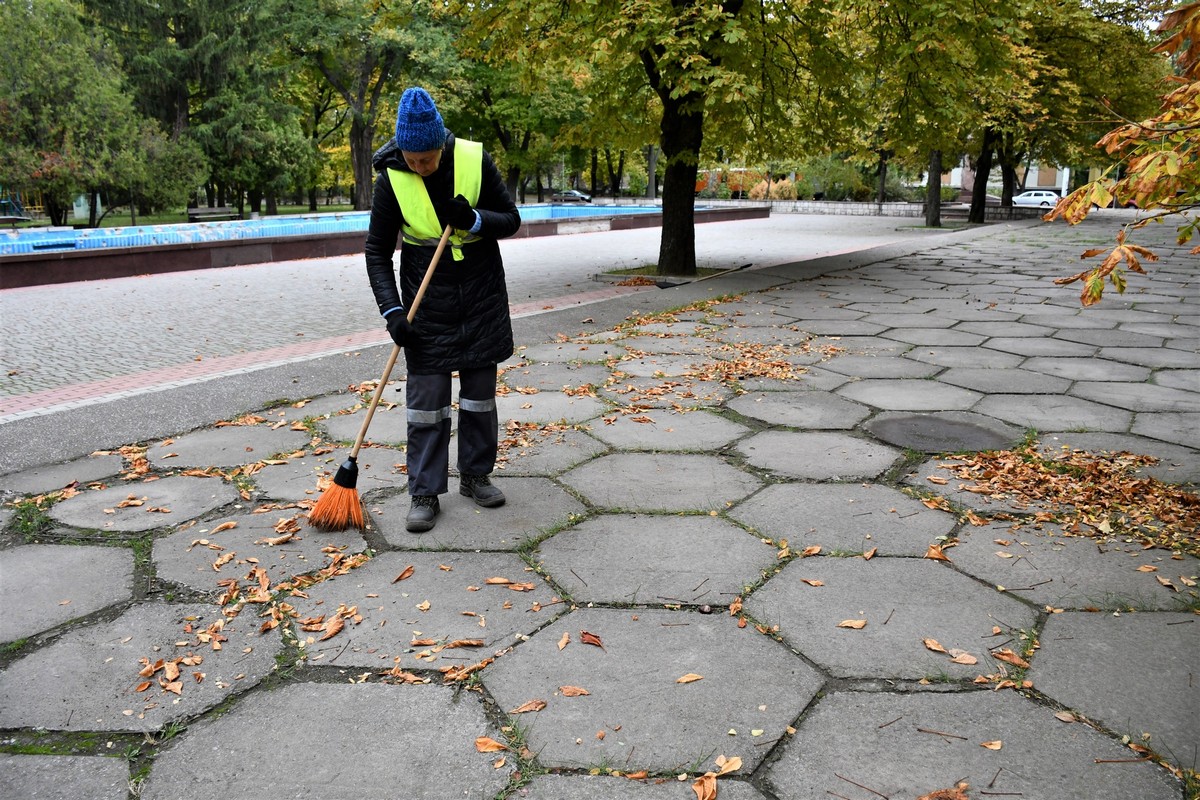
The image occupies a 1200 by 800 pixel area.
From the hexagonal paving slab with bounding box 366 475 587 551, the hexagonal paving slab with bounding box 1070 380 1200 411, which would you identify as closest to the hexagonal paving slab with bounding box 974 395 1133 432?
the hexagonal paving slab with bounding box 1070 380 1200 411

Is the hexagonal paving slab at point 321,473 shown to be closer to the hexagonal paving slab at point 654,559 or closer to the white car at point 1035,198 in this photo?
the hexagonal paving slab at point 654,559

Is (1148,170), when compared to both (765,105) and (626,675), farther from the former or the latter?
(765,105)

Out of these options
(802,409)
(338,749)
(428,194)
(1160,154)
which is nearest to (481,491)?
(428,194)

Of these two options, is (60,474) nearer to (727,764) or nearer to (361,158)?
(727,764)

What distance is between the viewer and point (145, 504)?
3.46 meters

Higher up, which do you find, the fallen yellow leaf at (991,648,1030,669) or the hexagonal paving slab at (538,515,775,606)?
the hexagonal paving slab at (538,515,775,606)

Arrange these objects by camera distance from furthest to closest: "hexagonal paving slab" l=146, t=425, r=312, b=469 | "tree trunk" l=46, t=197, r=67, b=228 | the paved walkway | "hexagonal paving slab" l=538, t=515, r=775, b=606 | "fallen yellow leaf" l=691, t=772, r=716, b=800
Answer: "tree trunk" l=46, t=197, r=67, b=228, "hexagonal paving slab" l=146, t=425, r=312, b=469, "hexagonal paving slab" l=538, t=515, r=775, b=606, the paved walkway, "fallen yellow leaf" l=691, t=772, r=716, b=800

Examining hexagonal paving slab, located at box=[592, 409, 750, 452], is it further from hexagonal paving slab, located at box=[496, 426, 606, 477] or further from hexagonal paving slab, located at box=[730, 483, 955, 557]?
hexagonal paving slab, located at box=[730, 483, 955, 557]

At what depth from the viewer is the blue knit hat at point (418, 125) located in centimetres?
280

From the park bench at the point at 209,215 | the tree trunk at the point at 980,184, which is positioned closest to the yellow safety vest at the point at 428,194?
the tree trunk at the point at 980,184

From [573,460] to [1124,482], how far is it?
7.34 feet

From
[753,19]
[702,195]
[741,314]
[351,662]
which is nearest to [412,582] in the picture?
[351,662]

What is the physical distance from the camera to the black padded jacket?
121 inches

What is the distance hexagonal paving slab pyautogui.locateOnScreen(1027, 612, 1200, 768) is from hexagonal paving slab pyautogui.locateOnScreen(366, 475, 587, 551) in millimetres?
1637
